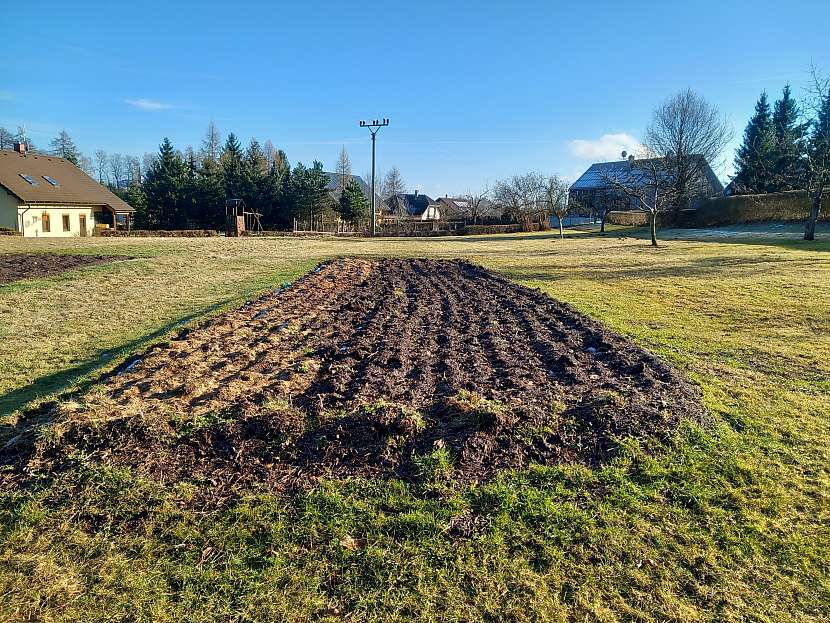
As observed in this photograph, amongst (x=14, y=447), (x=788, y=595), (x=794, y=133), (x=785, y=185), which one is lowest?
(x=788, y=595)

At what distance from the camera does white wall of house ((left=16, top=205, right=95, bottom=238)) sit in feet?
107

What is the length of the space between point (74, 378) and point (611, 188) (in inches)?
1763

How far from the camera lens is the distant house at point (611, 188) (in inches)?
1783

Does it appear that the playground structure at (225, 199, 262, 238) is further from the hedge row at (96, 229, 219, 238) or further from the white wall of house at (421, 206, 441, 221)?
the white wall of house at (421, 206, 441, 221)

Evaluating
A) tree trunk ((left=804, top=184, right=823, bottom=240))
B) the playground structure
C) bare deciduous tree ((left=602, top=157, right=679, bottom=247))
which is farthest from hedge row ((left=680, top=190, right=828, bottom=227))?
the playground structure

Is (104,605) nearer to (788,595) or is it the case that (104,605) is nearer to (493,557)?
(493,557)

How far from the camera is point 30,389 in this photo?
5.34m

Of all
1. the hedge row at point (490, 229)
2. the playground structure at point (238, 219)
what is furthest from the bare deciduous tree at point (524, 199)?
the playground structure at point (238, 219)

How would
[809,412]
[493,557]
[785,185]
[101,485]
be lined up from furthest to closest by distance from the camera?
[785,185]
[809,412]
[101,485]
[493,557]

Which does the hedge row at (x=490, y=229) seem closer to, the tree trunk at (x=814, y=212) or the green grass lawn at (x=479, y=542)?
the tree trunk at (x=814, y=212)

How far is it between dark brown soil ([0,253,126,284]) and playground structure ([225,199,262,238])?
62.9ft

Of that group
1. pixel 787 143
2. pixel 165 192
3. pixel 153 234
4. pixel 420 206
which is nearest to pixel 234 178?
pixel 165 192

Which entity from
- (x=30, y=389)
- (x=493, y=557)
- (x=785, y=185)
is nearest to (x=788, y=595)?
(x=493, y=557)

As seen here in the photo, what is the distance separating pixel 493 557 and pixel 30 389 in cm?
534
